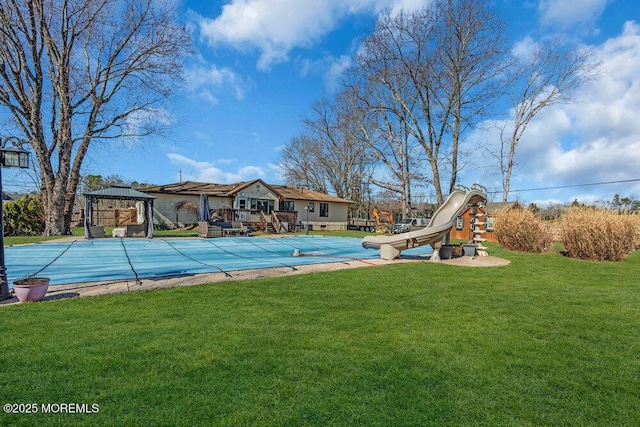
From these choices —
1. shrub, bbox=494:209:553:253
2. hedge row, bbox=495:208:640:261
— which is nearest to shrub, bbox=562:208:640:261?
hedge row, bbox=495:208:640:261

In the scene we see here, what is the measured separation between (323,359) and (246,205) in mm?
22631

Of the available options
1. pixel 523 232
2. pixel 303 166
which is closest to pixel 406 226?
pixel 523 232

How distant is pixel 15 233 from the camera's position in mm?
17031

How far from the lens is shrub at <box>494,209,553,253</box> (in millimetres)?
12586

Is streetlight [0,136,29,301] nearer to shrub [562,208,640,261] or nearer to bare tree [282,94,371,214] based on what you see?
shrub [562,208,640,261]

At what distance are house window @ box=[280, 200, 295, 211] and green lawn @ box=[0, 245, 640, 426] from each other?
842 inches

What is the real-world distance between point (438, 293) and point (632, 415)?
3637mm

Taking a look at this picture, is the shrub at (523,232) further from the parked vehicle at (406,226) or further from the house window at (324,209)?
the house window at (324,209)

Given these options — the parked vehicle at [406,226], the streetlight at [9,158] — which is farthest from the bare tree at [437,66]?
the streetlight at [9,158]

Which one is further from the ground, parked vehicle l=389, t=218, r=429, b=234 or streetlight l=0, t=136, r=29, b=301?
streetlight l=0, t=136, r=29, b=301

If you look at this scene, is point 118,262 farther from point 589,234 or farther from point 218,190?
point 218,190

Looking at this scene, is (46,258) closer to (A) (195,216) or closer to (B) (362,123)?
(A) (195,216)

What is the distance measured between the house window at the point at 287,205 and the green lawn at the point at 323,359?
2139 cm

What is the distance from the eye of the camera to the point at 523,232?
42.2 feet
